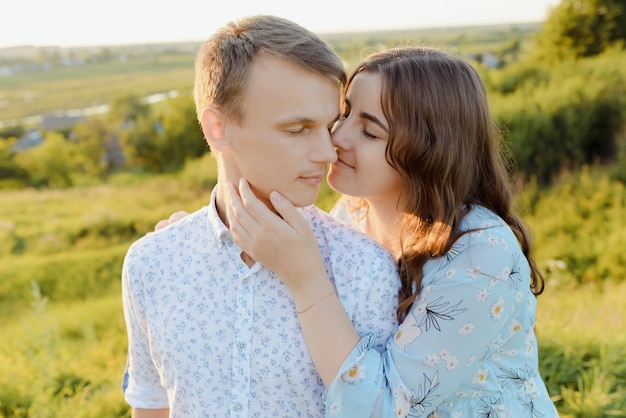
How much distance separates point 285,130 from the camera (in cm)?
191

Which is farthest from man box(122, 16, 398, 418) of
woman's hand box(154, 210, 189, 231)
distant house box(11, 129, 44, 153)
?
distant house box(11, 129, 44, 153)

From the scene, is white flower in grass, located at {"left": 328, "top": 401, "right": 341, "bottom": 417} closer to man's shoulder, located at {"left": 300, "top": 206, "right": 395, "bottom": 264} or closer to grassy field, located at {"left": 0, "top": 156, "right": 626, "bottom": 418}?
man's shoulder, located at {"left": 300, "top": 206, "right": 395, "bottom": 264}

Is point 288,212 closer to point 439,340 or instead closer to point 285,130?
point 285,130

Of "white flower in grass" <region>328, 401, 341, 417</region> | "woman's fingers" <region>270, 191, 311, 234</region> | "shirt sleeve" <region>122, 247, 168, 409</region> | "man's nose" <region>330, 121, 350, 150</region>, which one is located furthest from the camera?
"man's nose" <region>330, 121, 350, 150</region>

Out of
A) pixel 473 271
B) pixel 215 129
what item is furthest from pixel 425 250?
pixel 215 129

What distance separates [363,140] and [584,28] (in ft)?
76.2

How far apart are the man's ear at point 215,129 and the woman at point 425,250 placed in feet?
0.50

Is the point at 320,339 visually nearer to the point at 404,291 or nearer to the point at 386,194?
the point at 404,291

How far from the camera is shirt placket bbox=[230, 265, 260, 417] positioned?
1.91 metres

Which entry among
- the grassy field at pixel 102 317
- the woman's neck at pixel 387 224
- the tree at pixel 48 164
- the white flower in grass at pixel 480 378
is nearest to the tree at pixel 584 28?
the grassy field at pixel 102 317

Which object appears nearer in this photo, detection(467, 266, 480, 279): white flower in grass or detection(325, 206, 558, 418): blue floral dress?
detection(325, 206, 558, 418): blue floral dress

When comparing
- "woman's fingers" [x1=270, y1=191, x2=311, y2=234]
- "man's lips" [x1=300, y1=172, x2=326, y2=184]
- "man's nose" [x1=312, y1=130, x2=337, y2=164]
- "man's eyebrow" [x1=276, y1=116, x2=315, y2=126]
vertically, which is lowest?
"woman's fingers" [x1=270, y1=191, x2=311, y2=234]

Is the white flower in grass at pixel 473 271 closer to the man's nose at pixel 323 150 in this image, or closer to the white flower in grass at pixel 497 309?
the white flower in grass at pixel 497 309

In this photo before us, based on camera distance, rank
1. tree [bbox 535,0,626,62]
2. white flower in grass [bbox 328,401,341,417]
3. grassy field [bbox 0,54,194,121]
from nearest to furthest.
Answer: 1. white flower in grass [bbox 328,401,341,417]
2. tree [bbox 535,0,626,62]
3. grassy field [bbox 0,54,194,121]
